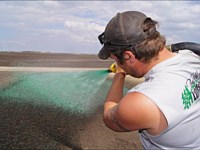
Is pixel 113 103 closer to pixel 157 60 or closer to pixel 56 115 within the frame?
pixel 157 60

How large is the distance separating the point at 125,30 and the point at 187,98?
2.14ft

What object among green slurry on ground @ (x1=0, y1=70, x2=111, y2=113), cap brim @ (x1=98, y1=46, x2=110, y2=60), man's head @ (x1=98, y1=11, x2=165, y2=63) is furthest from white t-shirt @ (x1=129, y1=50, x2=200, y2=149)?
green slurry on ground @ (x1=0, y1=70, x2=111, y2=113)

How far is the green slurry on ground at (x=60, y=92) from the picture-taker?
8.18m

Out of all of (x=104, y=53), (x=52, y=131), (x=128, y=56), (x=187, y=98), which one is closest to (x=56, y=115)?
(x=52, y=131)

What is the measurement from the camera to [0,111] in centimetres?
794

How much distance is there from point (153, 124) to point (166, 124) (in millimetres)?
91

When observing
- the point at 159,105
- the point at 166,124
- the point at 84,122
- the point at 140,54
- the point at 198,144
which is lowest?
the point at 84,122

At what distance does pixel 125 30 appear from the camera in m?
2.32

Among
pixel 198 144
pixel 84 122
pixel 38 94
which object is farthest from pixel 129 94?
pixel 38 94

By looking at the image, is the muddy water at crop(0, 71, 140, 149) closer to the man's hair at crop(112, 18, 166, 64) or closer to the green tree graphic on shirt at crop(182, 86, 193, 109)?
the man's hair at crop(112, 18, 166, 64)

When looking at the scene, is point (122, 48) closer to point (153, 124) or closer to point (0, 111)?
point (153, 124)

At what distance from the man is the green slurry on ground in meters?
5.36

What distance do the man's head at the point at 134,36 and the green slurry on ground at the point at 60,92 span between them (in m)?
5.35

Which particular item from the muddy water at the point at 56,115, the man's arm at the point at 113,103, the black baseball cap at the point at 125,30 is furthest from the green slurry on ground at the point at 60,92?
the black baseball cap at the point at 125,30
